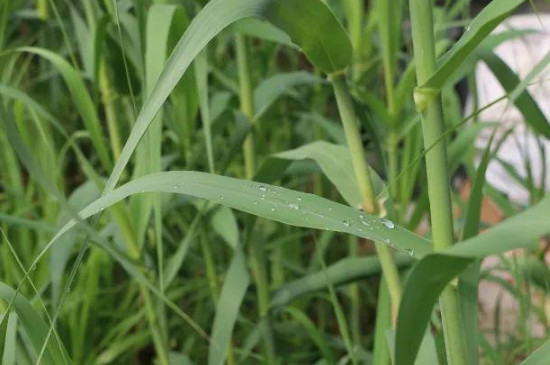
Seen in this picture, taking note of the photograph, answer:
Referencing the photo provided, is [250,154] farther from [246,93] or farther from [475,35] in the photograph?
[475,35]

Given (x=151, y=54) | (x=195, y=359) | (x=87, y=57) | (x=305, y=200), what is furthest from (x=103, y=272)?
(x=305, y=200)

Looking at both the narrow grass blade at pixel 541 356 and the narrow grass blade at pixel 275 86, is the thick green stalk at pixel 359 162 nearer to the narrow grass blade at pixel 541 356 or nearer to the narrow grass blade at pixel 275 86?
the narrow grass blade at pixel 541 356

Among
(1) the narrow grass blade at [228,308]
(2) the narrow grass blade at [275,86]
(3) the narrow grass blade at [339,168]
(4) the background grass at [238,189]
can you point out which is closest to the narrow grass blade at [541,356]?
(4) the background grass at [238,189]

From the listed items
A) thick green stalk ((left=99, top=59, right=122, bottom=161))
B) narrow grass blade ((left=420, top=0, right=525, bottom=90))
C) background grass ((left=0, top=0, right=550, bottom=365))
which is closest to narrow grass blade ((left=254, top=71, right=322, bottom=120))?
background grass ((left=0, top=0, right=550, bottom=365))

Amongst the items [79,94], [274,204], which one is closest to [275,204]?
[274,204]

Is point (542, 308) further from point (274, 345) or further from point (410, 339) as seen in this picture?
point (410, 339)
